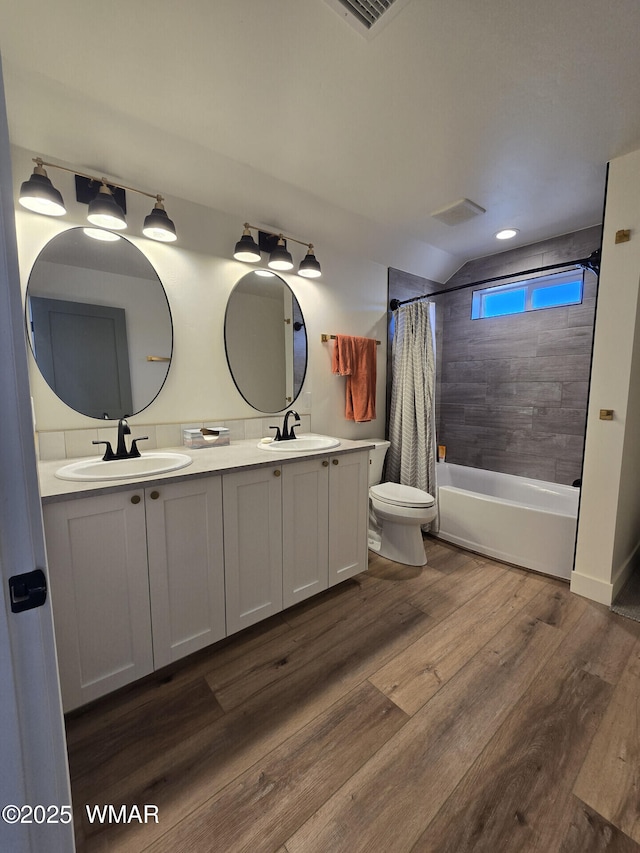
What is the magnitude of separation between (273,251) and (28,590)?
210cm

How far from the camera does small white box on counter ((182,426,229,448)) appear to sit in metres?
1.91

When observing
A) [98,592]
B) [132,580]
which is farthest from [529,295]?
[98,592]

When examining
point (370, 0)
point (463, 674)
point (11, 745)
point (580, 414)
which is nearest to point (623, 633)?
point (463, 674)

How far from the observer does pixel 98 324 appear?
1701 mm

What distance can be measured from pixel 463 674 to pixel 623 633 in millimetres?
936

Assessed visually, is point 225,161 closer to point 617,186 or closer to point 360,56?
point 360,56

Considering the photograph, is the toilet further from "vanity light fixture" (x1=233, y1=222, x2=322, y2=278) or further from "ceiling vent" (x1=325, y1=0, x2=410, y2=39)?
"ceiling vent" (x1=325, y1=0, x2=410, y2=39)

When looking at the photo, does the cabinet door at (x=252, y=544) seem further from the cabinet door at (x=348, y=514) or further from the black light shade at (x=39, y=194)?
the black light shade at (x=39, y=194)

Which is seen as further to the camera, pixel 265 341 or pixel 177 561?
pixel 265 341

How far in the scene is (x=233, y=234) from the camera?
2.08m

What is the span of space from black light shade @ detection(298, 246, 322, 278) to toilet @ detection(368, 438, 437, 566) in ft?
4.06

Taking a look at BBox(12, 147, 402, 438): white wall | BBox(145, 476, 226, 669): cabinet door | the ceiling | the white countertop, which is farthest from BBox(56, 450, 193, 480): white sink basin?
the ceiling

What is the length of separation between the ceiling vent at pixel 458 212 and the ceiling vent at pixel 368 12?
1210 mm

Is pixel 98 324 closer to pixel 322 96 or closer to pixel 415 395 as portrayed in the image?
pixel 322 96
